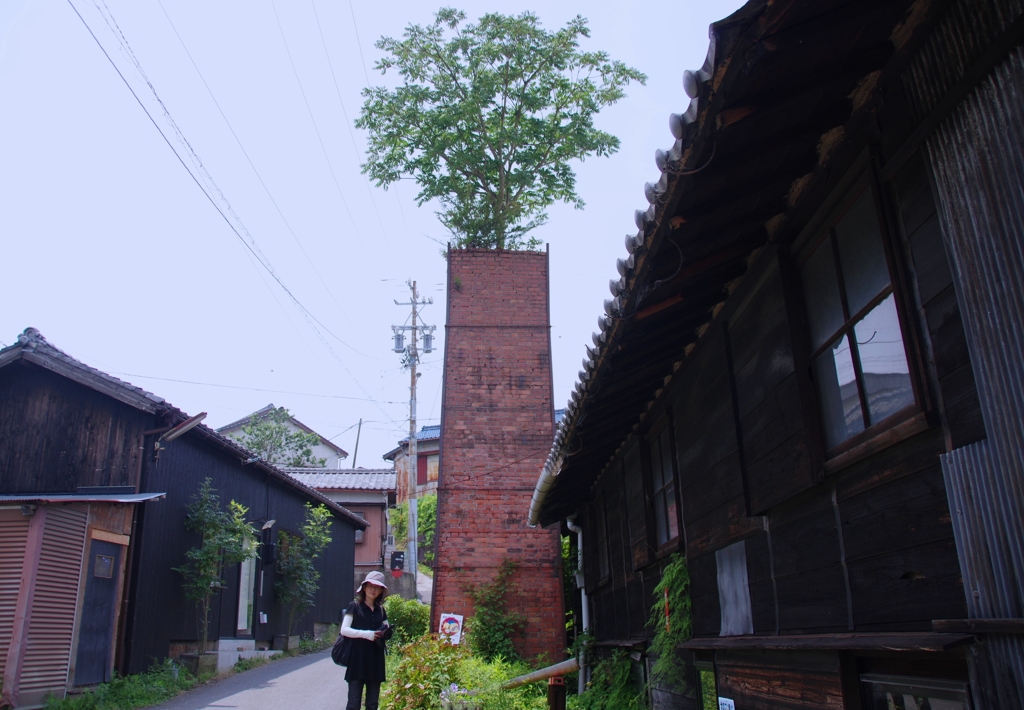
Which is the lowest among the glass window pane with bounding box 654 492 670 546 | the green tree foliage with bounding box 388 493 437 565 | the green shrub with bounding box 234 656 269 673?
the green shrub with bounding box 234 656 269 673

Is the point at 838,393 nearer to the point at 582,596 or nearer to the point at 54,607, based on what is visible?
the point at 582,596

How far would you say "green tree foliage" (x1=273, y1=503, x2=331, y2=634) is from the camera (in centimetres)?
1970

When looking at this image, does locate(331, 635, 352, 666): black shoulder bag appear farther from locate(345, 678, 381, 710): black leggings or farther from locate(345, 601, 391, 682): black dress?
locate(345, 678, 381, 710): black leggings

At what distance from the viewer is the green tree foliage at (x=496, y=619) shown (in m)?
13.0

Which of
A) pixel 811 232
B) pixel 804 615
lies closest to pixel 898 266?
pixel 811 232

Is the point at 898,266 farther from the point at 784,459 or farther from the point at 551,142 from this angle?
the point at 551,142

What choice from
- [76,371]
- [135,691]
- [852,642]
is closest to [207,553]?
[135,691]

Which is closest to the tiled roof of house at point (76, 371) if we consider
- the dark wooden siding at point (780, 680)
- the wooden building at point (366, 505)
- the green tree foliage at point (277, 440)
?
the dark wooden siding at point (780, 680)

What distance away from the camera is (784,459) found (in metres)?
3.92

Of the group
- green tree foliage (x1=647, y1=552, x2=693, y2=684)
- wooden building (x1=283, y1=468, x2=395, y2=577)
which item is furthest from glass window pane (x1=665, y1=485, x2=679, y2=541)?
wooden building (x1=283, y1=468, x2=395, y2=577)

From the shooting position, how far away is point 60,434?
43.1 ft

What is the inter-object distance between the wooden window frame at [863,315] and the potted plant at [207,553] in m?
12.7

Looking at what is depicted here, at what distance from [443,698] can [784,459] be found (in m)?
4.51

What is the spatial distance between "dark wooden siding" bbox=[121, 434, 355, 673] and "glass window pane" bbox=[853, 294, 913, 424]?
1225 cm
